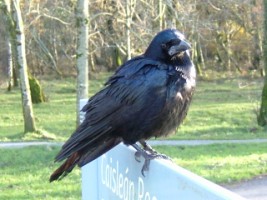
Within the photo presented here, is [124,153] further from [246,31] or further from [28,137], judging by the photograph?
[246,31]

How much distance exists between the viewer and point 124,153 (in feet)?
13.7

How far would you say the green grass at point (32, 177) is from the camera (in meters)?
10.3

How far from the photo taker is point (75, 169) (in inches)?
468

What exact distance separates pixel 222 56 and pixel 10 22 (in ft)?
115

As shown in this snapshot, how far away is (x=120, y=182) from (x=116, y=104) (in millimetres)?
490

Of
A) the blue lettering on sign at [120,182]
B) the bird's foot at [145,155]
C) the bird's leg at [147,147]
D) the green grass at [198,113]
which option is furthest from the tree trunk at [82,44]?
the bird's foot at [145,155]

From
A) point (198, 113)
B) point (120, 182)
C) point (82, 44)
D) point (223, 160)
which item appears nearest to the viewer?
point (120, 182)

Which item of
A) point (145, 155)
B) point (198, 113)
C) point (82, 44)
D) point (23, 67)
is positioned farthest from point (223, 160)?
point (198, 113)

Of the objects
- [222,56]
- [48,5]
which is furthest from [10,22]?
[222,56]

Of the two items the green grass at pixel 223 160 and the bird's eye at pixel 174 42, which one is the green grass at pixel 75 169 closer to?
the green grass at pixel 223 160

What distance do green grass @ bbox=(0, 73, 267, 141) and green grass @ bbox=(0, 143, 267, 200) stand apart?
236 cm

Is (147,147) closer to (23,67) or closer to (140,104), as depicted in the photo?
(140,104)

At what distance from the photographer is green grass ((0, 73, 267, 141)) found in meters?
21.4

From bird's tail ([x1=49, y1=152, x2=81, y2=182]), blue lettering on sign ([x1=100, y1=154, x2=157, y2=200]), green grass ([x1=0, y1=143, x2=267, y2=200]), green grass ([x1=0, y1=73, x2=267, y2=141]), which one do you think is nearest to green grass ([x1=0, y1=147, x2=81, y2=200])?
green grass ([x1=0, y1=143, x2=267, y2=200])
